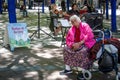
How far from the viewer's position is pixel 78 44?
6965 millimetres

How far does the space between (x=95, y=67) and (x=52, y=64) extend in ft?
4.04

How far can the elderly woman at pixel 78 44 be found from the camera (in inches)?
273

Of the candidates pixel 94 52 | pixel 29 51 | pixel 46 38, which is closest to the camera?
pixel 94 52

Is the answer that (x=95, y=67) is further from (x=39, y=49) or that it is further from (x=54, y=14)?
(x=54, y=14)

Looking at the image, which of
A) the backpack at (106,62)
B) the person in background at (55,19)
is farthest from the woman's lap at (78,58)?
the person in background at (55,19)

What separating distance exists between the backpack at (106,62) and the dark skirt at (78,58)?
21.2 inches

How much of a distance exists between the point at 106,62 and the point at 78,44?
35.1 inches

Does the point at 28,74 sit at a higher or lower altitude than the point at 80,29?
lower

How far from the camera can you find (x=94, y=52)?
6676 mm

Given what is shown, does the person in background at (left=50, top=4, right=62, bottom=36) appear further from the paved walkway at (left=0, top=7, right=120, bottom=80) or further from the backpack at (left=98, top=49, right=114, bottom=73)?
the backpack at (left=98, top=49, right=114, bottom=73)

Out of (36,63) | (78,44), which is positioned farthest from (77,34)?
(36,63)

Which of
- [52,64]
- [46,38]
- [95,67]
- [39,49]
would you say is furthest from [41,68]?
[46,38]

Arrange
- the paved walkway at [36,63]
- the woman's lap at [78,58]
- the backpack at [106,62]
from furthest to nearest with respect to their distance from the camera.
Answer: the paved walkway at [36,63] < the woman's lap at [78,58] < the backpack at [106,62]

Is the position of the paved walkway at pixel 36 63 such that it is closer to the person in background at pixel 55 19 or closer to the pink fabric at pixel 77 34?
the pink fabric at pixel 77 34
